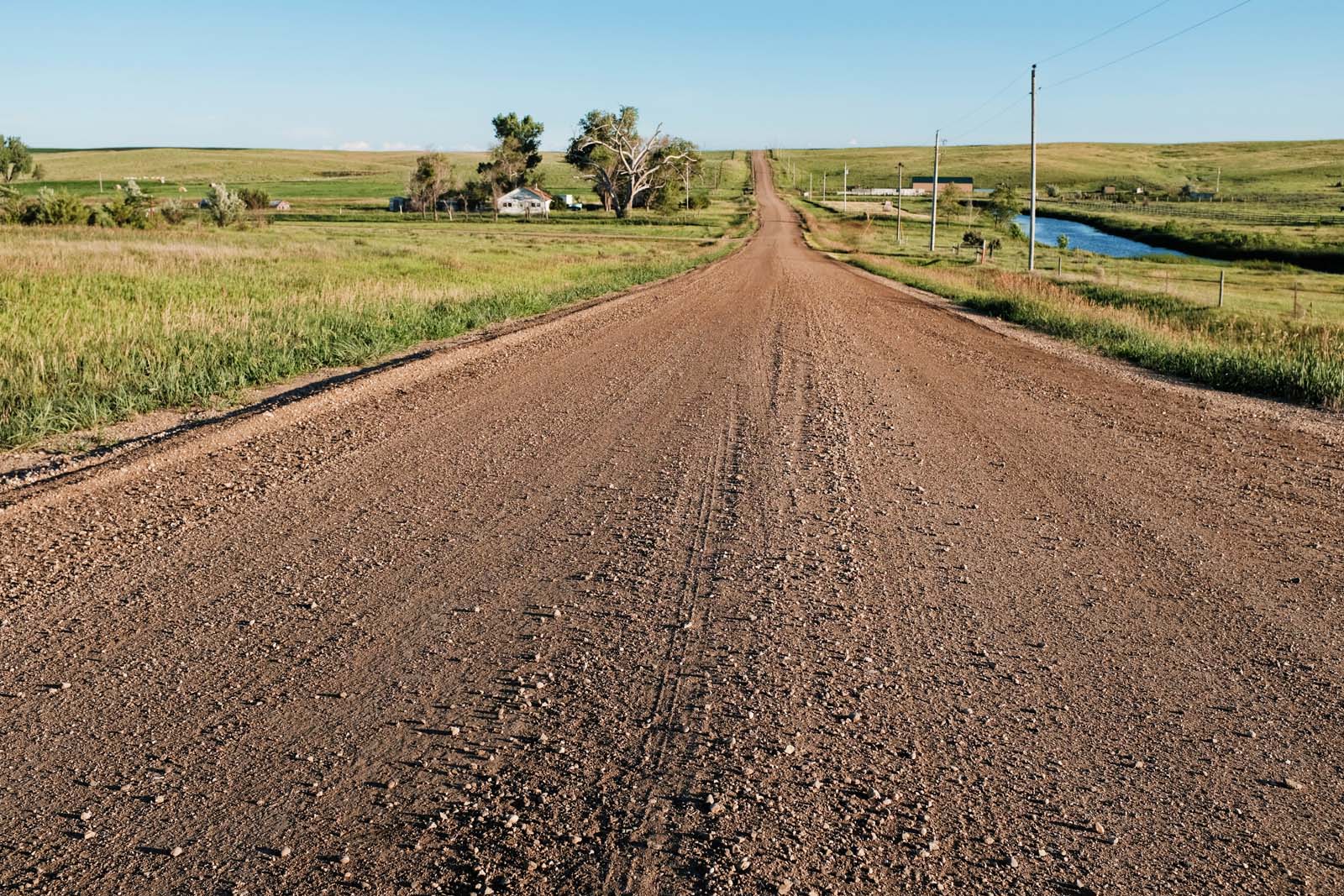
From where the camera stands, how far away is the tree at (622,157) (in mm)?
120750

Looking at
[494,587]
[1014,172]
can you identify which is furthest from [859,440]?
[1014,172]

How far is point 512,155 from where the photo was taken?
12581 centimetres

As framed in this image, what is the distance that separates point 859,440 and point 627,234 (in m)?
75.3

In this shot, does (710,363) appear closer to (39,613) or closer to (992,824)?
(39,613)

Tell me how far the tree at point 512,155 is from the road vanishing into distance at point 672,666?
11822 cm

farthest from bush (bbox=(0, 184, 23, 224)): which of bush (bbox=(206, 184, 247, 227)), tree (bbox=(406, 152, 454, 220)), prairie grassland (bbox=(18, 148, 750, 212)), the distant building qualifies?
the distant building

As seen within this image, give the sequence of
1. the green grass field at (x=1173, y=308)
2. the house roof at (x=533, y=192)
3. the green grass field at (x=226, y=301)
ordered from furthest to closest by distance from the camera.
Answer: the house roof at (x=533, y=192), the green grass field at (x=1173, y=308), the green grass field at (x=226, y=301)

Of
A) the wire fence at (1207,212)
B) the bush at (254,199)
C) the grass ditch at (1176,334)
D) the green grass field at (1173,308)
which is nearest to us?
the grass ditch at (1176,334)

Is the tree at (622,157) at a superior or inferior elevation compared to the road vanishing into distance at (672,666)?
superior

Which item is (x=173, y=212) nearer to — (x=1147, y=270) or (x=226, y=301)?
(x=226, y=301)

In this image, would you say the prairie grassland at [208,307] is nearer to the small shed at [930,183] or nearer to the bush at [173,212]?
the bush at [173,212]

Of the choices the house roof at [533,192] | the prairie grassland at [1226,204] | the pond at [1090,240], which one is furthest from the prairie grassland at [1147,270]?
the house roof at [533,192]

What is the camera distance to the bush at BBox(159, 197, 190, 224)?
65.6 m

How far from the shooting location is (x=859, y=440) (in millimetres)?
9352
